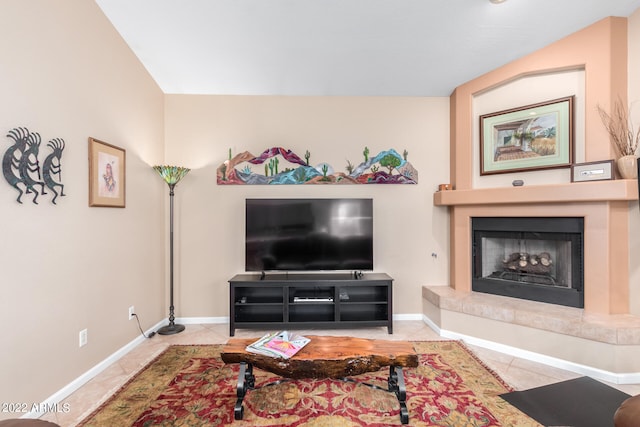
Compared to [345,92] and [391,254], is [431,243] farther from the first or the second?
[345,92]

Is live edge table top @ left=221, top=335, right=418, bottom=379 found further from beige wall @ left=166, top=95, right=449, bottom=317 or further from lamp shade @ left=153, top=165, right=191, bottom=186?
lamp shade @ left=153, top=165, right=191, bottom=186

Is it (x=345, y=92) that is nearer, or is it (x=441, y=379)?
(x=441, y=379)

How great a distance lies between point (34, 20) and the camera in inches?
74.7

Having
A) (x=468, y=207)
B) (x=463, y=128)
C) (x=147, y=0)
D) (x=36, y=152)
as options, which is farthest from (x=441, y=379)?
(x=147, y=0)

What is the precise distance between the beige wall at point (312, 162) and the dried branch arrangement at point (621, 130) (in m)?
1.42

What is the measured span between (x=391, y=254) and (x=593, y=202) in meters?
1.90

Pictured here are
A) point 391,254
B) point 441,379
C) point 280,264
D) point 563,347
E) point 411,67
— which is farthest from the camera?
point 391,254

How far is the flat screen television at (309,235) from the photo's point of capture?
3.29m

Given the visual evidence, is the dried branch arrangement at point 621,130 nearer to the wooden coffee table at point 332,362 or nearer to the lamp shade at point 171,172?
the wooden coffee table at point 332,362

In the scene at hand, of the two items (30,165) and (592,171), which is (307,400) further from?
(592,171)

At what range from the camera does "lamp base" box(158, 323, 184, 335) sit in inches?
124

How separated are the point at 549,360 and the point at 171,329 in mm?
3654

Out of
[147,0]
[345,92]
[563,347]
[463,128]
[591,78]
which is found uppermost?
[147,0]

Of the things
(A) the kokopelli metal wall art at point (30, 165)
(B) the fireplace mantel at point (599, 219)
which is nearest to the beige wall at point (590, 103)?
(B) the fireplace mantel at point (599, 219)
